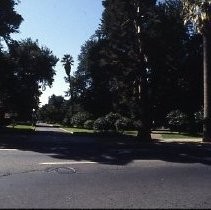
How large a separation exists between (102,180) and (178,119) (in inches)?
1134

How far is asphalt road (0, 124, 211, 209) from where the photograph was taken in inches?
336

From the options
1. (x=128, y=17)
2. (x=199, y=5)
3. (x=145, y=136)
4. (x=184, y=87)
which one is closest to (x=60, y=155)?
(x=145, y=136)

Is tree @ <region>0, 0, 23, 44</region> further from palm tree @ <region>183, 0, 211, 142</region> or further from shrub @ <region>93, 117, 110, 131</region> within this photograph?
palm tree @ <region>183, 0, 211, 142</region>

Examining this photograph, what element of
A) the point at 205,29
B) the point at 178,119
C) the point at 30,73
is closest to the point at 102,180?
Result: the point at 205,29

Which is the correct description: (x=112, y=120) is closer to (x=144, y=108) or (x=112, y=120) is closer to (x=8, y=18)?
(x=144, y=108)

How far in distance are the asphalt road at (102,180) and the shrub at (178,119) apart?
73.9 feet

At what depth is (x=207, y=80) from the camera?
2667cm

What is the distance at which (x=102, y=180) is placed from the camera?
A: 10.6m

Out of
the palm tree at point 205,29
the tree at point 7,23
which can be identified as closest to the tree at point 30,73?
the tree at point 7,23

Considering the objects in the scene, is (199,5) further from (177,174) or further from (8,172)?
(8,172)

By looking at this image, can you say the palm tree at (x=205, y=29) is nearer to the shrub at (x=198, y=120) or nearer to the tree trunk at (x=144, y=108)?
the tree trunk at (x=144, y=108)

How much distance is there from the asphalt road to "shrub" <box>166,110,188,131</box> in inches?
887

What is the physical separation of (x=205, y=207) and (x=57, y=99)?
5263 inches

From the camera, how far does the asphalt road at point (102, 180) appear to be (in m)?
8.52
